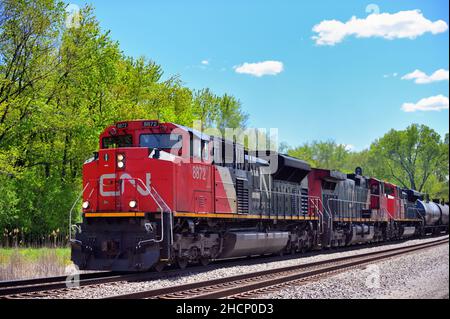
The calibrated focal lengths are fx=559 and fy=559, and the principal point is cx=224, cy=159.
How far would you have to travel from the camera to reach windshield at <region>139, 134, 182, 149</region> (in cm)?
1382

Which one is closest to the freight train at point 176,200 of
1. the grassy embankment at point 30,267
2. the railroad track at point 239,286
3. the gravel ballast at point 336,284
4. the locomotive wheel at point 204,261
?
the locomotive wheel at point 204,261

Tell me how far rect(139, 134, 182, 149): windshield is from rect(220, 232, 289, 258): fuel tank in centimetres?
353

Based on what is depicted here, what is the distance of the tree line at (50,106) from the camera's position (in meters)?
25.1

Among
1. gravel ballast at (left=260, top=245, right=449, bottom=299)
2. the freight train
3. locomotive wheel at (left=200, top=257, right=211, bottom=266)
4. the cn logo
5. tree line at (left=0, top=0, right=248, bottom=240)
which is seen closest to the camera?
gravel ballast at (left=260, top=245, right=449, bottom=299)

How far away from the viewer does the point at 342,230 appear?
25.4 m

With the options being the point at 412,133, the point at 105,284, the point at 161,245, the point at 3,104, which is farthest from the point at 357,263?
the point at 412,133

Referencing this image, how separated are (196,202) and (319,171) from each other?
33.5 ft

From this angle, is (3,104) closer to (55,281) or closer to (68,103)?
(68,103)

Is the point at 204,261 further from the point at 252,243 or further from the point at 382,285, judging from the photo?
the point at 382,285

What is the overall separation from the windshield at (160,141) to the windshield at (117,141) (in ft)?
1.30

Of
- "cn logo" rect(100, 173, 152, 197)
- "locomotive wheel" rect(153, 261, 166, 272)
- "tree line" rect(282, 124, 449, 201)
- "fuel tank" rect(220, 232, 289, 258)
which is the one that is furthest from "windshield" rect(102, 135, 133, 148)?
"tree line" rect(282, 124, 449, 201)

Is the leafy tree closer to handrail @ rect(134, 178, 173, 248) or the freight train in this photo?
the freight train

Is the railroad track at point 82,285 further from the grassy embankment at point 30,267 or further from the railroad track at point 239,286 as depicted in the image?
the grassy embankment at point 30,267

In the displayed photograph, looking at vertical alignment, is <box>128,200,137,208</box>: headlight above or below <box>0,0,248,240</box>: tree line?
below
